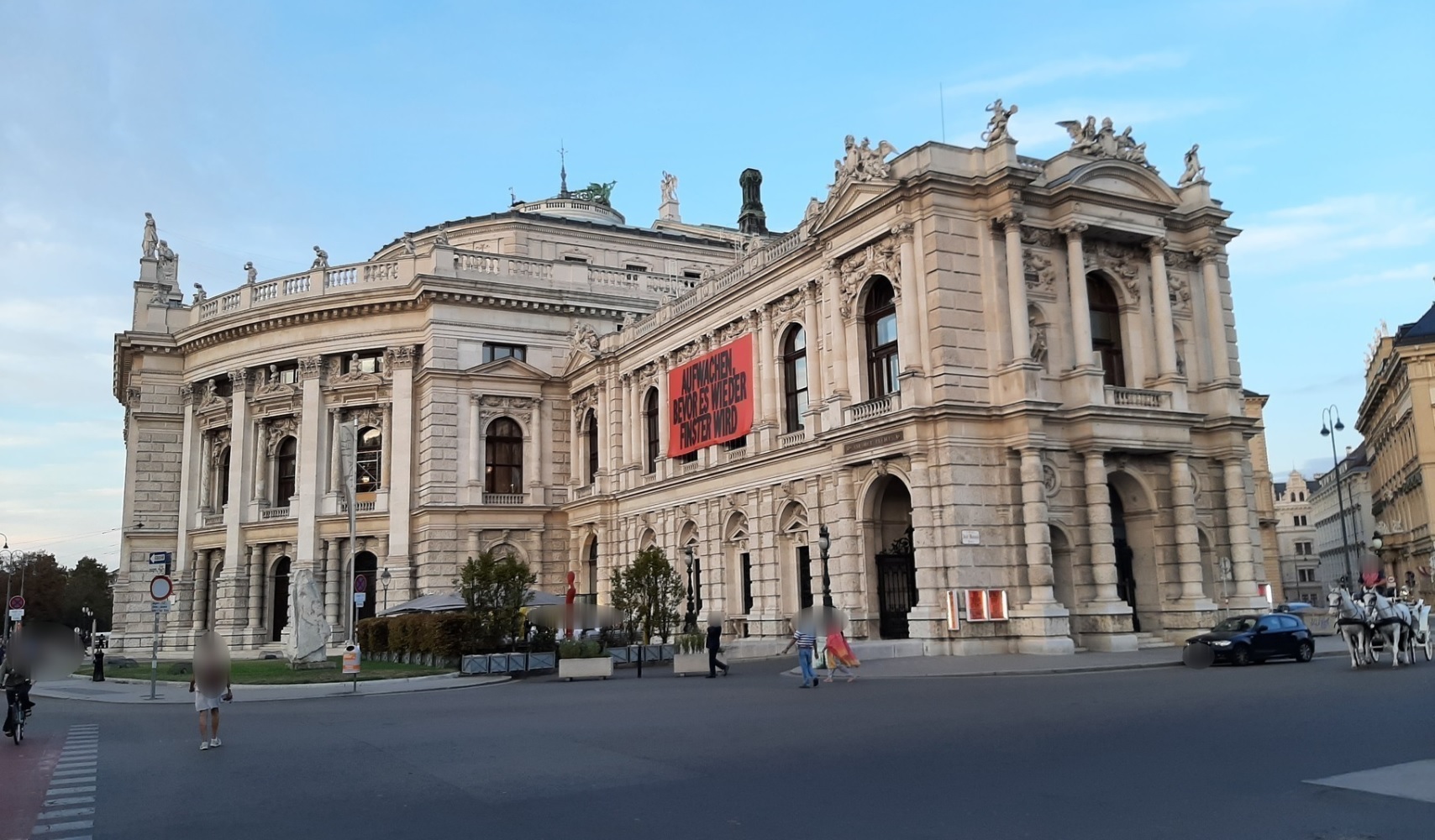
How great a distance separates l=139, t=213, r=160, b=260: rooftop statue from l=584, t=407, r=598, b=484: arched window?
98.6ft

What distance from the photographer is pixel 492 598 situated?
34719mm

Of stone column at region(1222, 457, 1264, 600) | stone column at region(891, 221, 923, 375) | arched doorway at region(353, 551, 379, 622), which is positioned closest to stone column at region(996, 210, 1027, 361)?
stone column at region(891, 221, 923, 375)

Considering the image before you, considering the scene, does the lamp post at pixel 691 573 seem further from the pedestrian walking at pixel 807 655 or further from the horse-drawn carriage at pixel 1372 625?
the horse-drawn carriage at pixel 1372 625

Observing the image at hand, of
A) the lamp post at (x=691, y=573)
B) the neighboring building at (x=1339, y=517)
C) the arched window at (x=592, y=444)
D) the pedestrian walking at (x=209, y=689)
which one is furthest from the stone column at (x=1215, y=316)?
the neighboring building at (x=1339, y=517)

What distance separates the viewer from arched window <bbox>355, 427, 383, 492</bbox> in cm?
5481

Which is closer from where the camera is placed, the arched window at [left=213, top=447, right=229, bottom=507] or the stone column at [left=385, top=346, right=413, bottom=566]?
the stone column at [left=385, top=346, right=413, bottom=566]

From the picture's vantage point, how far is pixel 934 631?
30.5 metres

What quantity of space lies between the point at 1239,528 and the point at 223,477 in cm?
4960

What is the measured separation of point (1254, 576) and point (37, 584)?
332 ft

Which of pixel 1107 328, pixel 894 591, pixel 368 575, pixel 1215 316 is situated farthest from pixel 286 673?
pixel 1215 316

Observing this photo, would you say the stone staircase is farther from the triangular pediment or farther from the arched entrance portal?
the triangular pediment

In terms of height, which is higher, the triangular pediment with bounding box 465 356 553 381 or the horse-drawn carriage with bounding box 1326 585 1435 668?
the triangular pediment with bounding box 465 356 553 381

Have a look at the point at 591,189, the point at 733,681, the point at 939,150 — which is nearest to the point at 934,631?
the point at 733,681

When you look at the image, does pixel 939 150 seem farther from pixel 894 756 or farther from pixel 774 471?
pixel 894 756
